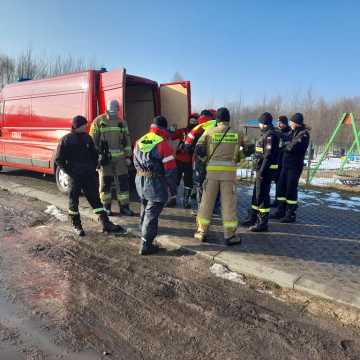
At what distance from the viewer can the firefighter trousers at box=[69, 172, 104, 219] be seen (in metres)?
5.36

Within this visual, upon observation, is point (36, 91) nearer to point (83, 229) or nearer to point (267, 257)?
point (83, 229)

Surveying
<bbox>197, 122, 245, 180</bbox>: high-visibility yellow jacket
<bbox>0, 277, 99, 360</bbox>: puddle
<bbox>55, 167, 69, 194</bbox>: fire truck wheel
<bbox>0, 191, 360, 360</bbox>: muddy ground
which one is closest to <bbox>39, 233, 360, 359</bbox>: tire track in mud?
<bbox>0, 191, 360, 360</bbox>: muddy ground

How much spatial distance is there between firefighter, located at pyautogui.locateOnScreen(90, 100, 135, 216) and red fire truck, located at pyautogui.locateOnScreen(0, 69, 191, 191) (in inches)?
18.7

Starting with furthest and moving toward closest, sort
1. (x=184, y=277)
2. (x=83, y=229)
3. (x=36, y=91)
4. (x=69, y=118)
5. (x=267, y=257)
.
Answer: (x=36, y=91)
(x=69, y=118)
(x=83, y=229)
(x=267, y=257)
(x=184, y=277)

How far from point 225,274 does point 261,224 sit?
168cm

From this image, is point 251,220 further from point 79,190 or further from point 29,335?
point 29,335

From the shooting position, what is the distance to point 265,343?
9.68 ft

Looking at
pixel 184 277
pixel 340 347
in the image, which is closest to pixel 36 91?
pixel 184 277

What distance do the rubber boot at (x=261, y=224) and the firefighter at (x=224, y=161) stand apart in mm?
792

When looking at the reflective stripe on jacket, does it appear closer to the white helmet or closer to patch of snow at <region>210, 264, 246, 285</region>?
patch of snow at <region>210, 264, 246, 285</region>

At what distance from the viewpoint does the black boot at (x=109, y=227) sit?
5537mm

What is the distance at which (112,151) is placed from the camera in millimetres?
6137

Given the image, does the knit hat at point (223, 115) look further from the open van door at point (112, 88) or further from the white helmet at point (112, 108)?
the open van door at point (112, 88)

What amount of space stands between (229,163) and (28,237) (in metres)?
3.20
